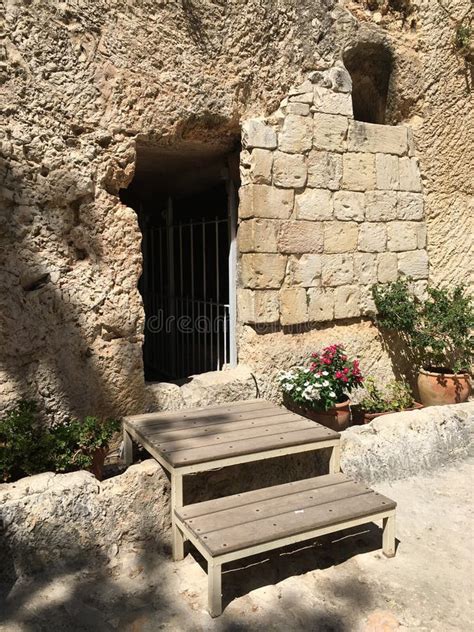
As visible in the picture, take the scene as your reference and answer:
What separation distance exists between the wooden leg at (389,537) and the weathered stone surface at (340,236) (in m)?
2.20

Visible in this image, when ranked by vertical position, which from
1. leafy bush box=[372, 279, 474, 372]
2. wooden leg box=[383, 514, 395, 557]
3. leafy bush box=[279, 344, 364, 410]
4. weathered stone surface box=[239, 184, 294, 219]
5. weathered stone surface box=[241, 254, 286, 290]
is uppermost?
weathered stone surface box=[239, 184, 294, 219]

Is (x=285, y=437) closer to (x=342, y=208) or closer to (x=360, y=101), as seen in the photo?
(x=342, y=208)

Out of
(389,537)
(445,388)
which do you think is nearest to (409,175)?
(445,388)

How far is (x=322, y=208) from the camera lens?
4.17m

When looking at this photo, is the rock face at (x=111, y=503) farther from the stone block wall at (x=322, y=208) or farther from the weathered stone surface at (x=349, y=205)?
the weathered stone surface at (x=349, y=205)

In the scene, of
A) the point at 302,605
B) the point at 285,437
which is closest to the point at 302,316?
the point at 285,437

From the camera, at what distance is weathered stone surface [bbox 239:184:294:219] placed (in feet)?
12.8

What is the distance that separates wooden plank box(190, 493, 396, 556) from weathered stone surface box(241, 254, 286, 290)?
1.78 m

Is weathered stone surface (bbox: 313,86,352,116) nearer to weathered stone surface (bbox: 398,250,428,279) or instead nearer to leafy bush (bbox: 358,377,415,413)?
weathered stone surface (bbox: 398,250,428,279)

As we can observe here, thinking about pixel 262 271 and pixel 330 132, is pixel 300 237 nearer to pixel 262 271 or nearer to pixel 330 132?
pixel 262 271

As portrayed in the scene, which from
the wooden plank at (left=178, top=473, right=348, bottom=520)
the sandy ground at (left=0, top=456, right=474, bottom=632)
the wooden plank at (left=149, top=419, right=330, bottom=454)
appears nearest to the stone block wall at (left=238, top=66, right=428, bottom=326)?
the wooden plank at (left=149, top=419, right=330, bottom=454)

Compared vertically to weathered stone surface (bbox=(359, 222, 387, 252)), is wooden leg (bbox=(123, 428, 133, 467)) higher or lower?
lower

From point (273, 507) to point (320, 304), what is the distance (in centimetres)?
201

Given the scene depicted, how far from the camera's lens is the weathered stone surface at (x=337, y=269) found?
4.22 metres
